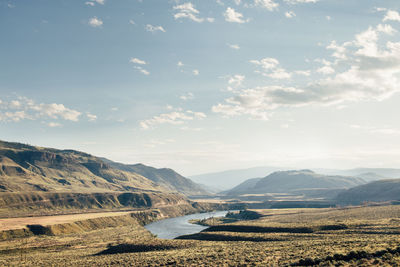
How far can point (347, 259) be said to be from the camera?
3978 cm

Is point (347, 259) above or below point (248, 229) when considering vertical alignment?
above

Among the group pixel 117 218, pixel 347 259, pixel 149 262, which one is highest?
pixel 347 259

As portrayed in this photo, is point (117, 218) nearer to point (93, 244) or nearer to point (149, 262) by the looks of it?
point (93, 244)

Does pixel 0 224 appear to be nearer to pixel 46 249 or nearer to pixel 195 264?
pixel 46 249

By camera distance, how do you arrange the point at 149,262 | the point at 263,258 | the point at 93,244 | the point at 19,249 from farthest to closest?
1. the point at 93,244
2. the point at 19,249
3. the point at 149,262
4. the point at 263,258

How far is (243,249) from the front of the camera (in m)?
66.1

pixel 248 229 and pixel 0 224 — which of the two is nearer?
pixel 248 229

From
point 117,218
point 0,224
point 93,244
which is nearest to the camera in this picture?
point 93,244

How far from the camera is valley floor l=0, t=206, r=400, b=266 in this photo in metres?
43.2

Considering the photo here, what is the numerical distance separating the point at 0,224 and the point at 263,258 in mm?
148428

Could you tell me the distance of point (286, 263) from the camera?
143 ft

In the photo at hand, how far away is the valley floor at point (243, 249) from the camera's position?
43.2 metres

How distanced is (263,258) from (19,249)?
92.6 metres

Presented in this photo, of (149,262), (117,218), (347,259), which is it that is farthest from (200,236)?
(117,218)
